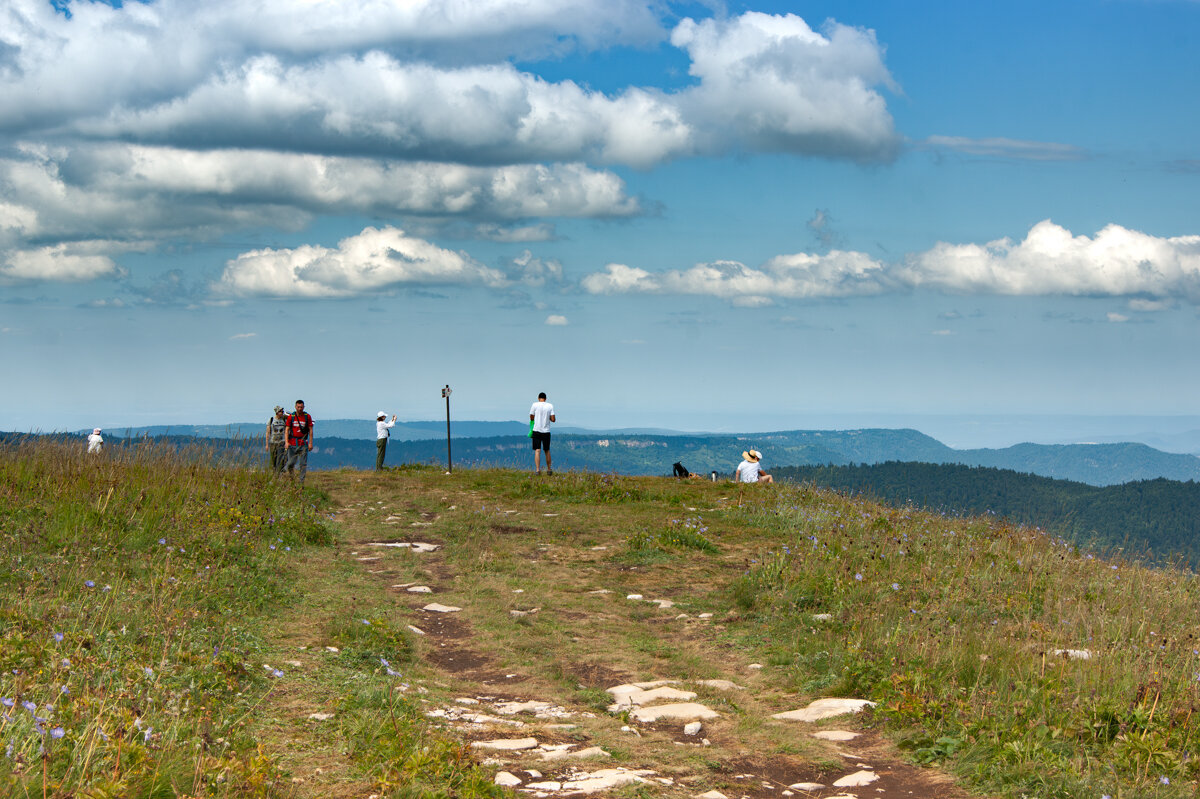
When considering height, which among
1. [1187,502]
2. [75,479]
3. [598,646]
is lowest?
[1187,502]

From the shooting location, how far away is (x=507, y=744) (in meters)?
5.92

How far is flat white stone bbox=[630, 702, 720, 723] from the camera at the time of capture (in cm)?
689

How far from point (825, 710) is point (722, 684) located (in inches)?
43.0

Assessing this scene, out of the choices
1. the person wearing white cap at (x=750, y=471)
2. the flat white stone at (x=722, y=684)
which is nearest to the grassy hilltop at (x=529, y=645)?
the flat white stone at (x=722, y=684)

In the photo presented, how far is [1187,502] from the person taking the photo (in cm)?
18988

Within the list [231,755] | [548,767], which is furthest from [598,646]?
[231,755]

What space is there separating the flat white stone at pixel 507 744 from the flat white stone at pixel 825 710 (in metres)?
2.20

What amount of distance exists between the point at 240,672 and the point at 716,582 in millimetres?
7158

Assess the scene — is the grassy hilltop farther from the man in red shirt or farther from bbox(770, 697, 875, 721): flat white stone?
the man in red shirt

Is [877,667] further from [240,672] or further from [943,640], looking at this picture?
[240,672]

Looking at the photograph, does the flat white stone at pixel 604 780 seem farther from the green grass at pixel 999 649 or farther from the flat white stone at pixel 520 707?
the green grass at pixel 999 649

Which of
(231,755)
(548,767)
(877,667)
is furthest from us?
(877,667)

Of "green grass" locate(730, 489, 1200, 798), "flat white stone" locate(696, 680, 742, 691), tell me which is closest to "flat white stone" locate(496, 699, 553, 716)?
"flat white stone" locate(696, 680, 742, 691)

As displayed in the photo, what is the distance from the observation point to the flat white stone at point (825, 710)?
7031 millimetres
